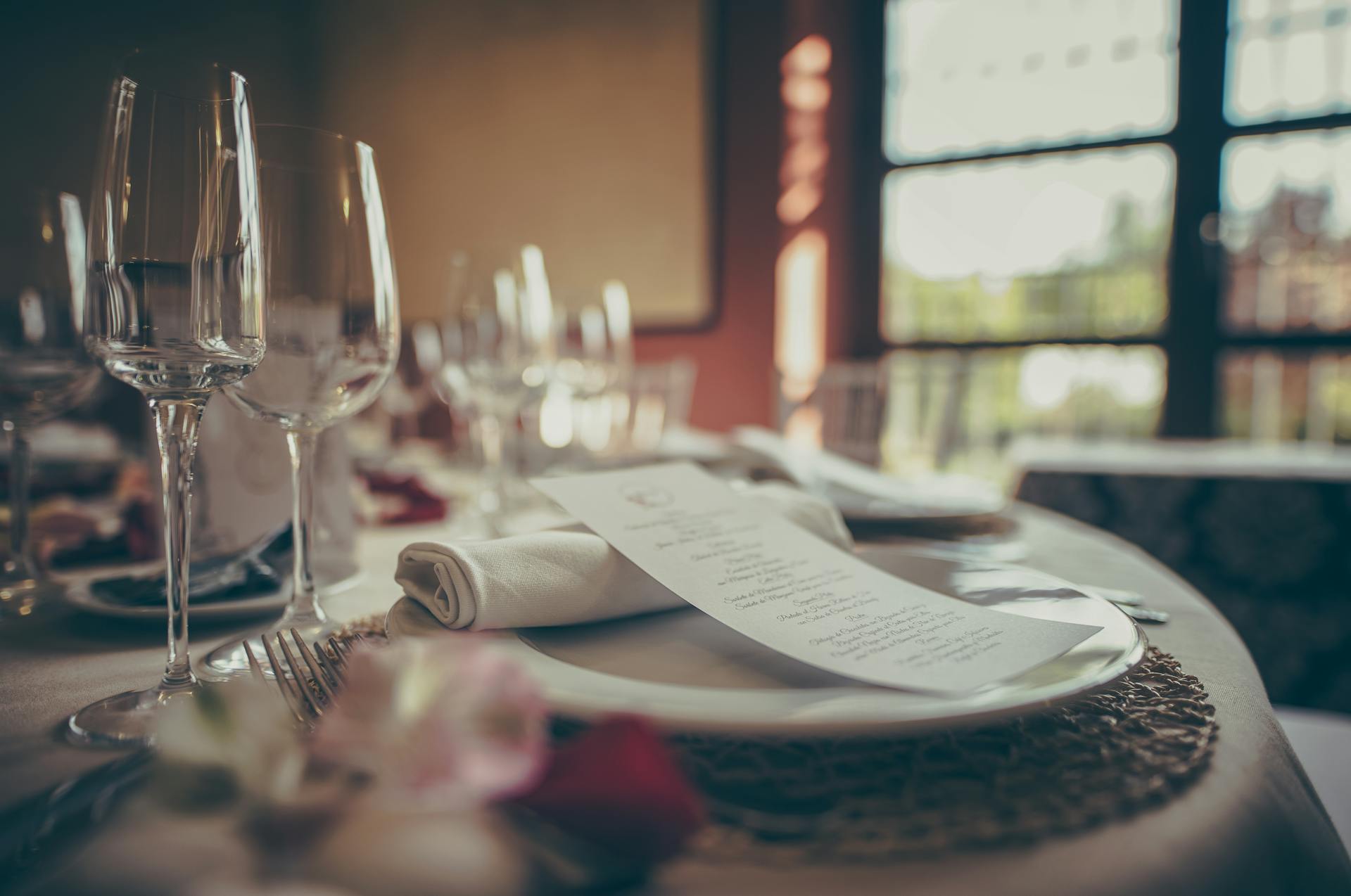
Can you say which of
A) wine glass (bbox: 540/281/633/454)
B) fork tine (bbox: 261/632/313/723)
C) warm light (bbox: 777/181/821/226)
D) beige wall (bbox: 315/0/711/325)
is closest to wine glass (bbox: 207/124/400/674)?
fork tine (bbox: 261/632/313/723)

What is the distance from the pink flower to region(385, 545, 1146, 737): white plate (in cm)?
5

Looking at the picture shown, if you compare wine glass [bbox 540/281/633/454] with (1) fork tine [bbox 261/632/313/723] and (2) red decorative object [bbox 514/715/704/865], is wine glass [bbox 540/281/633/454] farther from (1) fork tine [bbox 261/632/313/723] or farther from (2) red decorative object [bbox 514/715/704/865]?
(2) red decorative object [bbox 514/715/704/865]

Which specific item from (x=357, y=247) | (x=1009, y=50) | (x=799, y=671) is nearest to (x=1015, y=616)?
(x=799, y=671)

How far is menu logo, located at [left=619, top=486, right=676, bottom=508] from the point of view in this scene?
1.47 feet

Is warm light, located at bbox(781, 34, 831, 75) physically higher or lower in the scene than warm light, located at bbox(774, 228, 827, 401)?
higher

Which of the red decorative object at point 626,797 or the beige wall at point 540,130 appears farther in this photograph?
the beige wall at point 540,130

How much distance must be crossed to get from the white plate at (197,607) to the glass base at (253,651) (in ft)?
0.10

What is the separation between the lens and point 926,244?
362 cm

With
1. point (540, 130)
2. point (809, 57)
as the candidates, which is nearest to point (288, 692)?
point (809, 57)

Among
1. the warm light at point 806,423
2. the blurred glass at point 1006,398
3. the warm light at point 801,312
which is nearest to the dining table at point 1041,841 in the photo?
the blurred glass at point 1006,398

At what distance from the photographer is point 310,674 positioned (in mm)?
338

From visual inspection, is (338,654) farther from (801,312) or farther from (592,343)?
(801,312)

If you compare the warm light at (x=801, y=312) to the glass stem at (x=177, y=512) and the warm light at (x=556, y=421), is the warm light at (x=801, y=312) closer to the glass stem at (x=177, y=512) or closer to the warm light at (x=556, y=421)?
the warm light at (x=556, y=421)

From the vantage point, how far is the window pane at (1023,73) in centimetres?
312
